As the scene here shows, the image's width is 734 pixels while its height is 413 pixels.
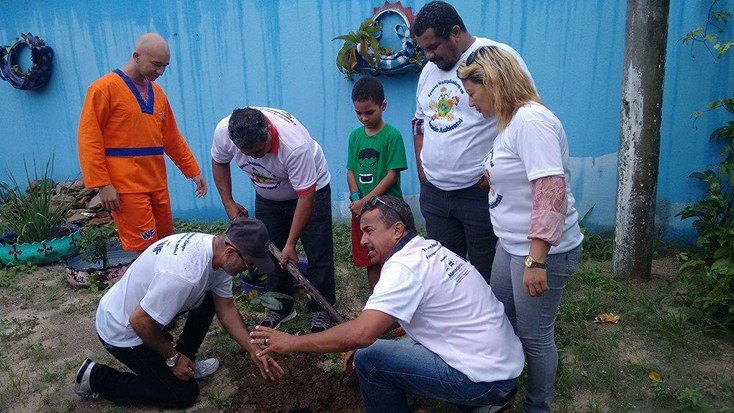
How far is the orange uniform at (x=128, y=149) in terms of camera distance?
3.52 meters

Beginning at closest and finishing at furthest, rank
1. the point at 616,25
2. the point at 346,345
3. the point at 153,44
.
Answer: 1. the point at 346,345
2. the point at 153,44
3. the point at 616,25

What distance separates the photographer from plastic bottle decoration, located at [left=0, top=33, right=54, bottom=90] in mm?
6066

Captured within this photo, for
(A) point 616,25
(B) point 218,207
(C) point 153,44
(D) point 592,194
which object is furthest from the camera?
(B) point 218,207

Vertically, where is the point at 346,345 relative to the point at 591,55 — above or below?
below

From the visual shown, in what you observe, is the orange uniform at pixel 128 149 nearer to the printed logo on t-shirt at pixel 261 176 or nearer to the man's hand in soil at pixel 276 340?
the printed logo on t-shirt at pixel 261 176

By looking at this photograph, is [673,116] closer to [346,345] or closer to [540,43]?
[540,43]

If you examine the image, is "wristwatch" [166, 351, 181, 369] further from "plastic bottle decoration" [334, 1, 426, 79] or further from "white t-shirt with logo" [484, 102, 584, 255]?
"plastic bottle decoration" [334, 1, 426, 79]

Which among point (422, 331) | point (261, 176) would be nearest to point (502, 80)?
point (422, 331)

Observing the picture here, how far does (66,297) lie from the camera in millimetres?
4516

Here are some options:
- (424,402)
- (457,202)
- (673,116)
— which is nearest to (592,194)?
(673,116)

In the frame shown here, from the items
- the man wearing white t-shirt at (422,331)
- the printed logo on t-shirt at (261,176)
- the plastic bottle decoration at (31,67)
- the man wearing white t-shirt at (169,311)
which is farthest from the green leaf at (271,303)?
the plastic bottle decoration at (31,67)

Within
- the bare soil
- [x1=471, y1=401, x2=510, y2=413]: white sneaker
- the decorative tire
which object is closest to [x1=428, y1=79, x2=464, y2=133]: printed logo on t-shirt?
[x1=471, y1=401, x2=510, y2=413]: white sneaker

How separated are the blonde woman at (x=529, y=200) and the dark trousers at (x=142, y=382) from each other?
73.5 inches

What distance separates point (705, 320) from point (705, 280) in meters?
0.28
